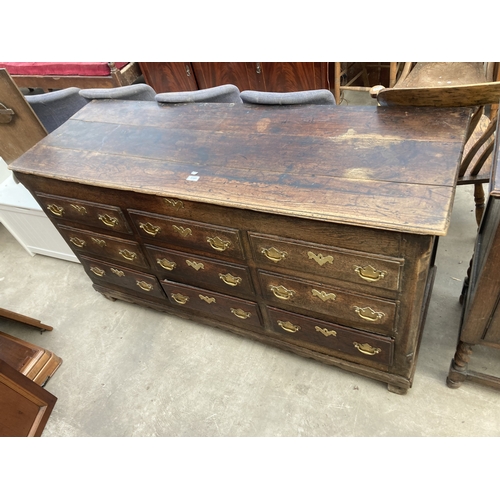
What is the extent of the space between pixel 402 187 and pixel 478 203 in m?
1.25

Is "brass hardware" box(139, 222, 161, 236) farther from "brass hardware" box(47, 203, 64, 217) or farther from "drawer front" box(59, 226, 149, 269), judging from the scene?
"brass hardware" box(47, 203, 64, 217)

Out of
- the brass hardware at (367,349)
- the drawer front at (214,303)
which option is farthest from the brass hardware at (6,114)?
the brass hardware at (367,349)

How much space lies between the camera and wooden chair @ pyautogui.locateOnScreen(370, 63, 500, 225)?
124cm

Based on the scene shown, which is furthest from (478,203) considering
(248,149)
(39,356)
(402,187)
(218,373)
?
(39,356)

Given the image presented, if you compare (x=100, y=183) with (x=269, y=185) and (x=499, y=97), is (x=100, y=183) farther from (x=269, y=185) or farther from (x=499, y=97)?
(x=499, y=97)

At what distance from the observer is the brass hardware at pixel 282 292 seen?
4.58 ft

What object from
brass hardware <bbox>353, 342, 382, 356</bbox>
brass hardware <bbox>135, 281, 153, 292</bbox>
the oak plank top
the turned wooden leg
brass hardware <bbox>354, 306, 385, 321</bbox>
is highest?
the oak plank top

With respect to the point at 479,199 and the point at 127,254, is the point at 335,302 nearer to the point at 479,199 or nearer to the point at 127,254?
the point at 127,254

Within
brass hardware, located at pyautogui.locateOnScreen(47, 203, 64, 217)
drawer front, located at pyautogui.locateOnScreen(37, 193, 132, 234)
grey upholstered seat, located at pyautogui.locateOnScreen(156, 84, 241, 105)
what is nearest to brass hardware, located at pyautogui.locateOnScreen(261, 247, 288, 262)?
drawer front, located at pyautogui.locateOnScreen(37, 193, 132, 234)

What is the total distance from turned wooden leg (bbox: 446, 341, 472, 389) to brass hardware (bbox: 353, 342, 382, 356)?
12.2 inches

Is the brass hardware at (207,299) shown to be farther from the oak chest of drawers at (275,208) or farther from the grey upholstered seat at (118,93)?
the grey upholstered seat at (118,93)

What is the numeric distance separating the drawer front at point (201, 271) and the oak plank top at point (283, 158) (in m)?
0.35

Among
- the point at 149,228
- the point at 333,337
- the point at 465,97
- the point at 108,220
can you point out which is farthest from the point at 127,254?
the point at 465,97

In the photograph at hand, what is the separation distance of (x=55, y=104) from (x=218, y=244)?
61.0 inches
